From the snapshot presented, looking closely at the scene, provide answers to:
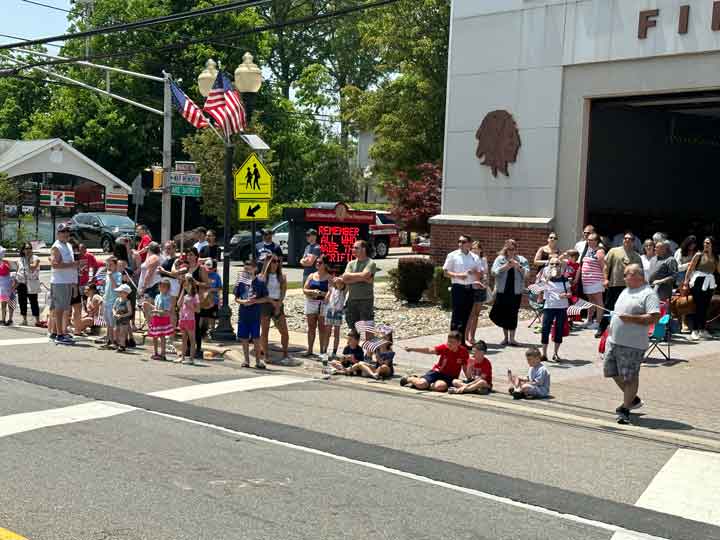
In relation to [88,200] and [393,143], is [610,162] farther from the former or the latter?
[88,200]

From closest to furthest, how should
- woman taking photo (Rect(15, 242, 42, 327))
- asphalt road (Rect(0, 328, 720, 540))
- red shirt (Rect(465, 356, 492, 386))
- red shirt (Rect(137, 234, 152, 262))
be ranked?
asphalt road (Rect(0, 328, 720, 540)) < red shirt (Rect(465, 356, 492, 386)) < red shirt (Rect(137, 234, 152, 262)) < woman taking photo (Rect(15, 242, 42, 327))

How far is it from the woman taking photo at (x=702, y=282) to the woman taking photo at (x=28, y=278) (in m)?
11.8

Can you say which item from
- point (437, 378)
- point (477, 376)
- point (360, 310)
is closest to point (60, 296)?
point (360, 310)

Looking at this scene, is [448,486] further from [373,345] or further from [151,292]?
[151,292]

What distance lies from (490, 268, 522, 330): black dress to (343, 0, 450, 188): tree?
23412 mm

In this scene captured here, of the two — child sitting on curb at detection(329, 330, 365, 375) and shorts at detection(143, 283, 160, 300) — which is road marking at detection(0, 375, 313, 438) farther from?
shorts at detection(143, 283, 160, 300)

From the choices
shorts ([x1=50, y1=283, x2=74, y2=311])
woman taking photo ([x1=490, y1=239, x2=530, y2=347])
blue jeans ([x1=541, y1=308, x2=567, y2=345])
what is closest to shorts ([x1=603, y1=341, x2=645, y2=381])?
blue jeans ([x1=541, y1=308, x2=567, y2=345])

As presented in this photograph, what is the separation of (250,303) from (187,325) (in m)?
1.08

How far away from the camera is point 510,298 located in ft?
48.9

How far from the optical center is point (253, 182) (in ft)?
50.9

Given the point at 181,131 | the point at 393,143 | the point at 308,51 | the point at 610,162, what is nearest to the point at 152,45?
the point at 181,131

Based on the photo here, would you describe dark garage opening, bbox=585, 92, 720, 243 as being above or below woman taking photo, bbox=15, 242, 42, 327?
above

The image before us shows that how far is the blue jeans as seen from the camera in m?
13.4

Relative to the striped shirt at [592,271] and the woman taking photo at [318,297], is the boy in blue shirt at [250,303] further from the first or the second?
the striped shirt at [592,271]
